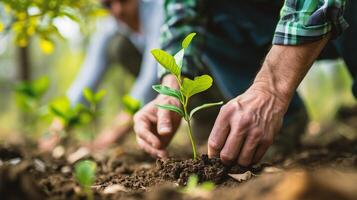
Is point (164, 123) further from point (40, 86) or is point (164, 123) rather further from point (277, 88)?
point (40, 86)

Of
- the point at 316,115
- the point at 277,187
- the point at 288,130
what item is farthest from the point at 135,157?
the point at 316,115

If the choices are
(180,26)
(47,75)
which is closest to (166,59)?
(180,26)

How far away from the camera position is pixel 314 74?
8469 millimetres

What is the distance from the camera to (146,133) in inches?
63.7

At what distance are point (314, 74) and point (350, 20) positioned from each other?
693 centimetres

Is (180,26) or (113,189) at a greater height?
(180,26)

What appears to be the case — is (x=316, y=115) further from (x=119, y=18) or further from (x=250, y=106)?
(x=250, y=106)

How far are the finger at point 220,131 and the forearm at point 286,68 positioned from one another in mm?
153

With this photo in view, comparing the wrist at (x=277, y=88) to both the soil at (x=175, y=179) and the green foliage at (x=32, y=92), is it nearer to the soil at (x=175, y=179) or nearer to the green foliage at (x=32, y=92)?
the soil at (x=175, y=179)

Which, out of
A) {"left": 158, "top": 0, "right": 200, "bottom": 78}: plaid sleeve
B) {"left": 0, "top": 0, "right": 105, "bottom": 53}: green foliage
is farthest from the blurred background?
{"left": 158, "top": 0, "right": 200, "bottom": 78}: plaid sleeve

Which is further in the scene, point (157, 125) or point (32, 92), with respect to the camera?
point (32, 92)

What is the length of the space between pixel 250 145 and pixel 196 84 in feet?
0.83

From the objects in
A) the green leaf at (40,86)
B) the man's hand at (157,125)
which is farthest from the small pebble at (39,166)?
the green leaf at (40,86)

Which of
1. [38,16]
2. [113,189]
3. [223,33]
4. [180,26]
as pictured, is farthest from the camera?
[223,33]
